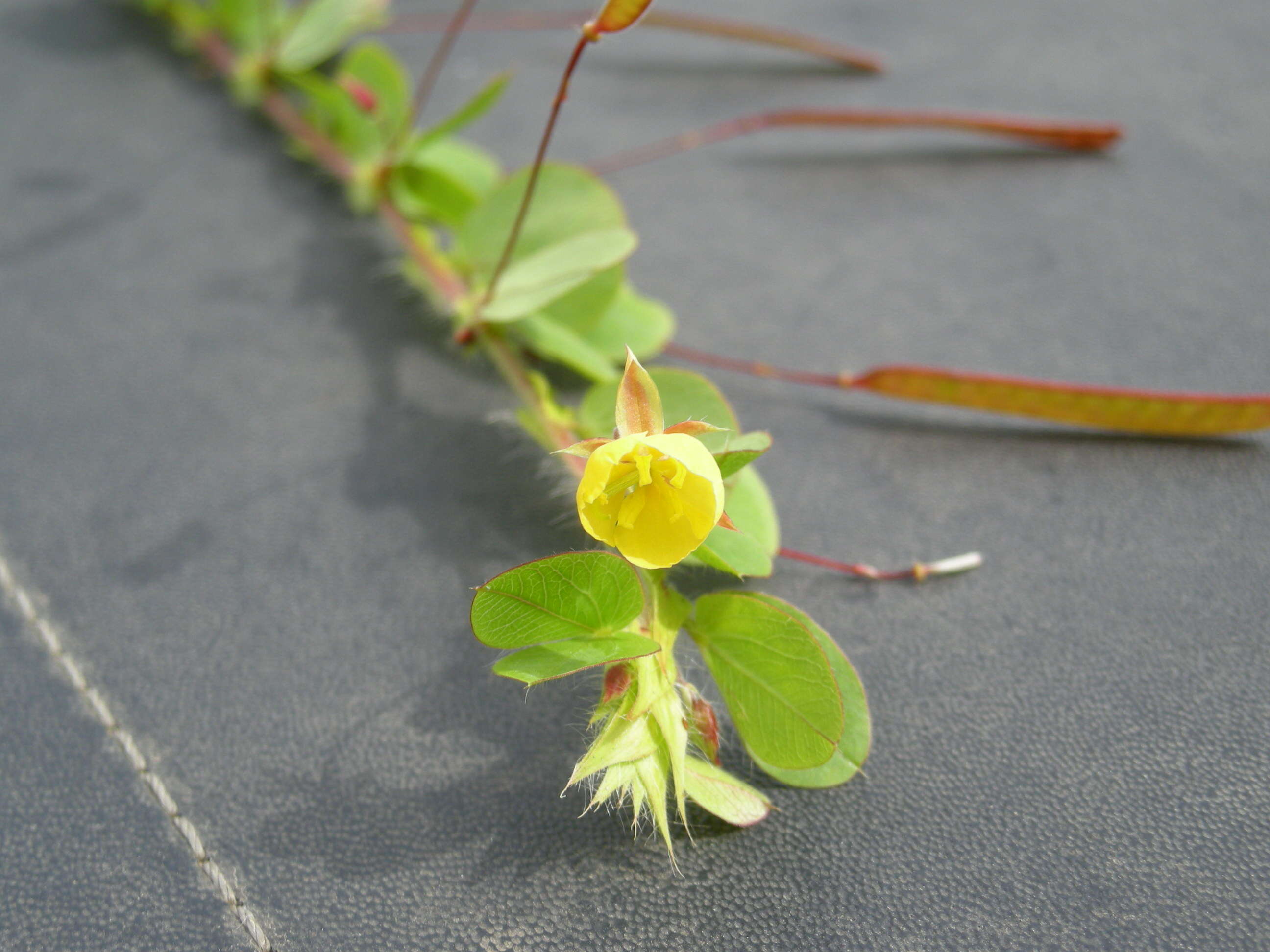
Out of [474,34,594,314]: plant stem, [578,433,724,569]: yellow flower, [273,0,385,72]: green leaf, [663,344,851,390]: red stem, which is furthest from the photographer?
[273,0,385,72]: green leaf

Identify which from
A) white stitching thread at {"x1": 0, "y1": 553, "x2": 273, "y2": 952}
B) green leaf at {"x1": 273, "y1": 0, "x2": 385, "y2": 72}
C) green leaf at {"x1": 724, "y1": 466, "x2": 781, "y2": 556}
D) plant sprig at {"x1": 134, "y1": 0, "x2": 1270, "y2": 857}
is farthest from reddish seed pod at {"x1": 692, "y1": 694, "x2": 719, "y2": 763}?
green leaf at {"x1": 273, "y1": 0, "x2": 385, "y2": 72}

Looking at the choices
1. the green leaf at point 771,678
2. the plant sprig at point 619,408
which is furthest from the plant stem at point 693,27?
the green leaf at point 771,678

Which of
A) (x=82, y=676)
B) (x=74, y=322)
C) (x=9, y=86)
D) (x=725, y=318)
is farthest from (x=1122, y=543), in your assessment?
(x=9, y=86)

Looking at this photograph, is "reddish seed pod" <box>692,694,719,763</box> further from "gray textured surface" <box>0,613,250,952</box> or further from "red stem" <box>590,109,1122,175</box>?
"red stem" <box>590,109,1122,175</box>

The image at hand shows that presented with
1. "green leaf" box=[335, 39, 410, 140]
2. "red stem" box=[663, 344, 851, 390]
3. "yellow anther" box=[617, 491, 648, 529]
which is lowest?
"red stem" box=[663, 344, 851, 390]

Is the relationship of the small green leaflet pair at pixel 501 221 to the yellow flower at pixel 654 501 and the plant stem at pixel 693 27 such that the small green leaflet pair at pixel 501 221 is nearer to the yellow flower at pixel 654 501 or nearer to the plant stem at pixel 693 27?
the yellow flower at pixel 654 501

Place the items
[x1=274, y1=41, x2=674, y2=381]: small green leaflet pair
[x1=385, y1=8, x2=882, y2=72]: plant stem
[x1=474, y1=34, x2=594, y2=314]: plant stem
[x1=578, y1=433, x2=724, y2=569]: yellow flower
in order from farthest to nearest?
1. [x1=385, y1=8, x2=882, y2=72]: plant stem
2. [x1=274, y1=41, x2=674, y2=381]: small green leaflet pair
3. [x1=474, y1=34, x2=594, y2=314]: plant stem
4. [x1=578, y1=433, x2=724, y2=569]: yellow flower

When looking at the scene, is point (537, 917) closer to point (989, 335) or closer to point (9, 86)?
point (989, 335)

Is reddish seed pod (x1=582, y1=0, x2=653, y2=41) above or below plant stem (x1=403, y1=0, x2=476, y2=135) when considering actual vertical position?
above
